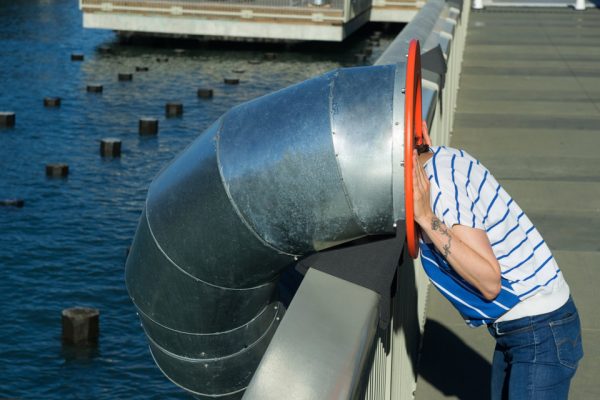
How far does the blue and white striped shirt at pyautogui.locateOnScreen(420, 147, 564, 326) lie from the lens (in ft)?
10.8

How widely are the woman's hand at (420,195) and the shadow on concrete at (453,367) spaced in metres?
1.66

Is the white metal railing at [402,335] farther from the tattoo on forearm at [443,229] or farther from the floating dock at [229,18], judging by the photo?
the floating dock at [229,18]

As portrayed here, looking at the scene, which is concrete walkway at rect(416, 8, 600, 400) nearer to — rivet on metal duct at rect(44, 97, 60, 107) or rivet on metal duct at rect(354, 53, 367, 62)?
rivet on metal duct at rect(44, 97, 60, 107)

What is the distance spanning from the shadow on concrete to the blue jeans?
1073 millimetres

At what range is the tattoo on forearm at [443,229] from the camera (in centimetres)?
323

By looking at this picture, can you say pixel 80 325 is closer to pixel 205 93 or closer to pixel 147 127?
pixel 147 127

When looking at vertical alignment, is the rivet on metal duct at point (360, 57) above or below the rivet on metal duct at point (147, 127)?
below

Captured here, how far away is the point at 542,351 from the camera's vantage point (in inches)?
141

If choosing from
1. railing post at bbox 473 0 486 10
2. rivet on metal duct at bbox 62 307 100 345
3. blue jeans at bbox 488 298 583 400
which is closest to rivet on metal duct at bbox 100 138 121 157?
railing post at bbox 473 0 486 10

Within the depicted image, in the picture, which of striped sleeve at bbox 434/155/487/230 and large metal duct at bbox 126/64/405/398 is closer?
striped sleeve at bbox 434/155/487/230

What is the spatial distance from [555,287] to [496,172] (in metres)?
6.06

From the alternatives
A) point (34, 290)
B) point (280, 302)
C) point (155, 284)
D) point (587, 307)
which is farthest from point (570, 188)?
point (34, 290)

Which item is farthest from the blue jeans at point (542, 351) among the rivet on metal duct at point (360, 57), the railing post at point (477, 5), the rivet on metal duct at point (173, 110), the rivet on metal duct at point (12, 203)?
the rivet on metal duct at point (360, 57)

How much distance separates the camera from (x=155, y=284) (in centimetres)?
436
